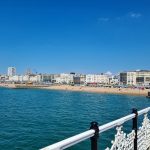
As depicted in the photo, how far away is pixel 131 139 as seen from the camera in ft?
21.3

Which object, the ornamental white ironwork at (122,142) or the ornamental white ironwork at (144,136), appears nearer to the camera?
the ornamental white ironwork at (122,142)

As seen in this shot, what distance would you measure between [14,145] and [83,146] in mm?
4557

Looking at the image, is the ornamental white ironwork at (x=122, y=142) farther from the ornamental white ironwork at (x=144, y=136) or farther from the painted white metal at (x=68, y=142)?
the painted white metal at (x=68, y=142)

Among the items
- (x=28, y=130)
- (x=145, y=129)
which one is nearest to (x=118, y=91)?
(x=28, y=130)

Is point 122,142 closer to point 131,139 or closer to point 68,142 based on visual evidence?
point 131,139

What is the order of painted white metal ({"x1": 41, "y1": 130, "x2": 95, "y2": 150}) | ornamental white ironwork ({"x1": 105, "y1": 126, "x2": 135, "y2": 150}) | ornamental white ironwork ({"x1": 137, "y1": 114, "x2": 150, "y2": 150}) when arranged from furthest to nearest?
ornamental white ironwork ({"x1": 137, "y1": 114, "x2": 150, "y2": 150}) < ornamental white ironwork ({"x1": 105, "y1": 126, "x2": 135, "y2": 150}) < painted white metal ({"x1": 41, "y1": 130, "x2": 95, "y2": 150})

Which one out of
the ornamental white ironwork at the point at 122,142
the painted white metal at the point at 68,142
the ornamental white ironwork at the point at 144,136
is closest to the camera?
the painted white metal at the point at 68,142

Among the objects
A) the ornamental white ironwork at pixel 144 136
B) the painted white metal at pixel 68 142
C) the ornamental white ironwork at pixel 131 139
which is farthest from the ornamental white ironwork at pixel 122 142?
the painted white metal at pixel 68 142

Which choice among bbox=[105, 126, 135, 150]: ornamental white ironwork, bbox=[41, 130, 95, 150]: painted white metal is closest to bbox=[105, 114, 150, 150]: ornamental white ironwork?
bbox=[105, 126, 135, 150]: ornamental white ironwork

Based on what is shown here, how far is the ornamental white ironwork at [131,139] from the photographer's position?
217 inches

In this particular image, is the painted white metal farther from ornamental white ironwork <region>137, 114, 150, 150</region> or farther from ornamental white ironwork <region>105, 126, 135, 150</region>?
ornamental white ironwork <region>137, 114, 150, 150</region>

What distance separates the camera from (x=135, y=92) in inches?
6713

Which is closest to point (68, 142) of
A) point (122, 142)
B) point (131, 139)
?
point (122, 142)

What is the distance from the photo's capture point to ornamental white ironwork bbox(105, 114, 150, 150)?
5.52 meters
